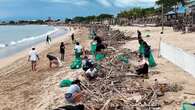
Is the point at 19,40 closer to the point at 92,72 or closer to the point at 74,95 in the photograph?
the point at 92,72

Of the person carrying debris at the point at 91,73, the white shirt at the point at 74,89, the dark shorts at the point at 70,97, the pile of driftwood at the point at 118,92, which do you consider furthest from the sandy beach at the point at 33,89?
the pile of driftwood at the point at 118,92

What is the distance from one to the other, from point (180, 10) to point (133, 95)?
32.5 m

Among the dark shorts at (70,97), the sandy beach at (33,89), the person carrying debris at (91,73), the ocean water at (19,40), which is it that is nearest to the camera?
the dark shorts at (70,97)

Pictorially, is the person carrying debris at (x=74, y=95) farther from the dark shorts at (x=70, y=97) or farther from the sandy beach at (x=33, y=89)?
the sandy beach at (x=33, y=89)

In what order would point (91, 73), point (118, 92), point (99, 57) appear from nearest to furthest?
1. point (118, 92)
2. point (91, 73)
3. point (99, 57)

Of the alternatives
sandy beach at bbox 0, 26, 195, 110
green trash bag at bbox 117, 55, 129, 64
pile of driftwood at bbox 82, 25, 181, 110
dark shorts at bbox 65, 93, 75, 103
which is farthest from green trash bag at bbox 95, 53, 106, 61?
dark shorts at bbox 65, 93, 75, 103

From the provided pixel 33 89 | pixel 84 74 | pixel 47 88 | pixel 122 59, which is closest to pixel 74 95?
pixel 84 74

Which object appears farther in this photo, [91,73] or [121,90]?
[91,73]

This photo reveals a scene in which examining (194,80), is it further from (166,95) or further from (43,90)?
(43,90)

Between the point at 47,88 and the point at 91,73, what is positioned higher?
the point at 91,73

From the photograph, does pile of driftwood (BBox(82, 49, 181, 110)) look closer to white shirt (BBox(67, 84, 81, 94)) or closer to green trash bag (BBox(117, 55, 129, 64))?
white shirt (BBox(67, 84, 81, 94))

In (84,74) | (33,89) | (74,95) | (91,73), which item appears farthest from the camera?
(33,89)

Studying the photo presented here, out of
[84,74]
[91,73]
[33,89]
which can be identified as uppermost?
[91,73]

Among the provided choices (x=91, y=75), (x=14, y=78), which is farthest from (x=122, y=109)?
(x=14, y=78)
